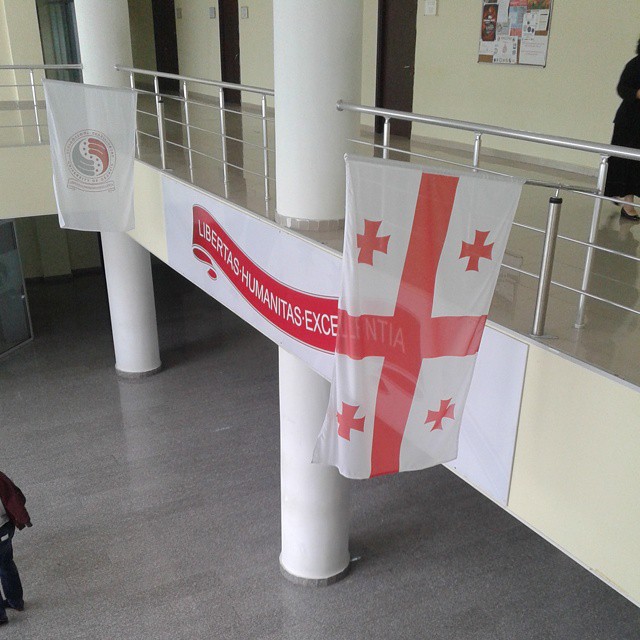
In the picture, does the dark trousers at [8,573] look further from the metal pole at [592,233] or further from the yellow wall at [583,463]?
the metal pole at [592,233]

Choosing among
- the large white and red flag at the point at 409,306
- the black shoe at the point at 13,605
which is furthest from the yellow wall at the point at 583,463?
the black shoe at the point at 13,605

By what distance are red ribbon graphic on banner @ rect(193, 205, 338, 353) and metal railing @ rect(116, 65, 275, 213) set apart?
0.92 ft

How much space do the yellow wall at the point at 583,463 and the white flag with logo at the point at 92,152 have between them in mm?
3617

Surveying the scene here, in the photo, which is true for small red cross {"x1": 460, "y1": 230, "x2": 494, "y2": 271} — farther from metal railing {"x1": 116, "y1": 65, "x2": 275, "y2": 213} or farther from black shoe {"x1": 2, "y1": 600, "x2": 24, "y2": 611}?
black shoe {"x1": 2, "y1": 600, "x2": 24, "y2": 611}

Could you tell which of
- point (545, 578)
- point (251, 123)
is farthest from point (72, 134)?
point (545, 578)

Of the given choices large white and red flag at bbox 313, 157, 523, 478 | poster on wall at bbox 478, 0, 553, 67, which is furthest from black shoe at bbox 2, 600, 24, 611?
poster on wall at bbox 478, 0, 553, 67

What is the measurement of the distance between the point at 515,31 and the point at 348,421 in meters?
4.42

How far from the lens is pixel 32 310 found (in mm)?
9609

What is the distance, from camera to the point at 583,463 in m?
2.19

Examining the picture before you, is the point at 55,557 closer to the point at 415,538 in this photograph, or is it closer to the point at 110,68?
the point at 415,538

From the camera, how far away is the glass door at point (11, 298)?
8.29 metres

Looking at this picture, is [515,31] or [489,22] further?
[489,22]

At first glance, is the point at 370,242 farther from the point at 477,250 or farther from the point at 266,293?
the point at 266,293

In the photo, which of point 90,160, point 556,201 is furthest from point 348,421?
point 90,160
